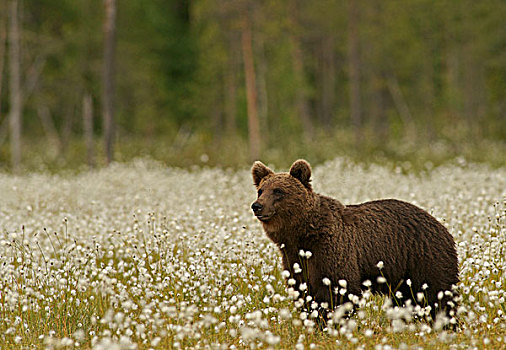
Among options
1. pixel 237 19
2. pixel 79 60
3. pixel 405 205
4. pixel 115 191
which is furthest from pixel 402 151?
pixel 405 205

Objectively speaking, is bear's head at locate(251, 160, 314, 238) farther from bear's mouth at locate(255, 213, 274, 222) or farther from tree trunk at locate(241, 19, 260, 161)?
tree trunk at locate(241, 19, 260, 161)

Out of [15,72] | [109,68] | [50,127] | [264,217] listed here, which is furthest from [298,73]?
[264,217]

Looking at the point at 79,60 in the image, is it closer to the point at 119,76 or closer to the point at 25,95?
the point at 25,95

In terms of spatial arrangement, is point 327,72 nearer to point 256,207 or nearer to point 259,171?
point 259,171

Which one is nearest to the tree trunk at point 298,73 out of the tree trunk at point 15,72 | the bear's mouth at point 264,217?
the tree trunk at point 15,72

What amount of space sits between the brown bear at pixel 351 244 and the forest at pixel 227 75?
14040 mm

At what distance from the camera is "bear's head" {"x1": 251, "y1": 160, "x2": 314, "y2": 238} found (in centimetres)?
566

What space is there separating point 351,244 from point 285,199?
0.86 meters

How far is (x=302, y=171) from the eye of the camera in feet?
19.6

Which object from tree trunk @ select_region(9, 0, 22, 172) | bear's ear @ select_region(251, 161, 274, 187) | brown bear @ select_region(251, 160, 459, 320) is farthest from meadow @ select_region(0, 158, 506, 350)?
tree trunk @ select_region(9, 0, 22, 172)

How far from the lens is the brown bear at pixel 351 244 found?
5652 millimetres

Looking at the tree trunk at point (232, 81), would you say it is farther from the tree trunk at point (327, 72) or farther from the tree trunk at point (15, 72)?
the tree trunk at point (15, 72)

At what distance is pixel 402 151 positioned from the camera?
72.4 ft

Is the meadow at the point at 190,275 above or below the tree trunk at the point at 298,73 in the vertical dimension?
below
